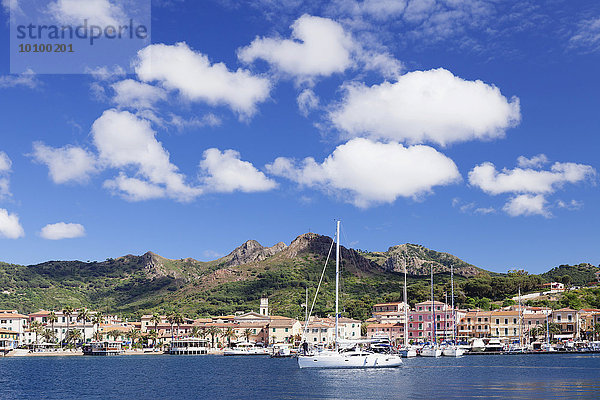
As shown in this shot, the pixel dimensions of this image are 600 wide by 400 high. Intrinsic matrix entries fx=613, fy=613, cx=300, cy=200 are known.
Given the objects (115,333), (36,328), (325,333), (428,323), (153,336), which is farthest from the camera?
(115,333)

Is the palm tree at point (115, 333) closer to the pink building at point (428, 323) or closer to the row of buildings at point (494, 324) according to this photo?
the row of buildings at point (494, 324)

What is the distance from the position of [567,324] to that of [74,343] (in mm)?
141470

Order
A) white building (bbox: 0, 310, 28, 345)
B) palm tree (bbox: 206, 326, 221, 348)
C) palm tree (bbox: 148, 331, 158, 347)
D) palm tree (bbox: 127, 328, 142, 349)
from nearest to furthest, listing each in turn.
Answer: palm tree (bbox: 127, 328, 142, 349), palm tree (bbox: 148, 331, 158, 347), palm tree (bbox: 206, 326, 221, 348), white building (bbox: 0, 310, 28, 345)

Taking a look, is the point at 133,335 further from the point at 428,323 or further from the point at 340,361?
the point at 340,361

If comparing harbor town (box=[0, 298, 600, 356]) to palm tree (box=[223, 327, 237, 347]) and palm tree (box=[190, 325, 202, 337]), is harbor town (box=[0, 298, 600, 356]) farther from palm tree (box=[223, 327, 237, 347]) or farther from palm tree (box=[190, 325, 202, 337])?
palm tree (box=[190, 325, 202, 337])

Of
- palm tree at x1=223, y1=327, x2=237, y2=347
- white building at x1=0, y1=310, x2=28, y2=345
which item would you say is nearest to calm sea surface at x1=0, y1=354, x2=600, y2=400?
palm tree at x1=223, y1=327, x2=237, y2=347

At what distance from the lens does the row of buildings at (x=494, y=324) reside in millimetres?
167750

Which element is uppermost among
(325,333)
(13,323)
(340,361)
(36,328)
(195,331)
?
(340,361)

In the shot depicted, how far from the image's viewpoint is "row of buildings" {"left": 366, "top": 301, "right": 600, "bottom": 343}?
550ft

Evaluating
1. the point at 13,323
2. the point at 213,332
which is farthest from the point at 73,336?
the point at 213,332

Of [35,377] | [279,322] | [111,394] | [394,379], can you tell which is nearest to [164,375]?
[35,377]

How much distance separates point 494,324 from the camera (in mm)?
173750

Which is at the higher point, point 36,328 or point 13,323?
point 13,323

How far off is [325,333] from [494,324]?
4797 cm
